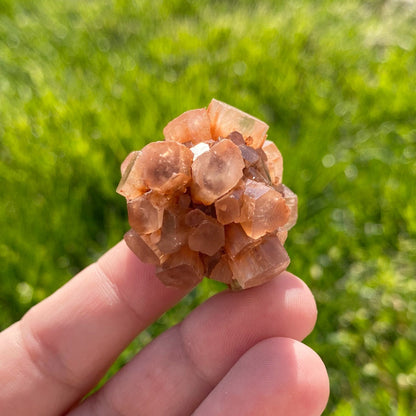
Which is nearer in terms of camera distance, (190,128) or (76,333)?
(190,128)

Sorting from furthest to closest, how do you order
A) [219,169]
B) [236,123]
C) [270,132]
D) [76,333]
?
[270,132]
[76,333]
[236,123]
[219,169]

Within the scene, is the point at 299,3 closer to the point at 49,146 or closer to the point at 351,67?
the point at 351,67

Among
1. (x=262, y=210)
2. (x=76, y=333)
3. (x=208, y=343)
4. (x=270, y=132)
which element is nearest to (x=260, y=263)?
(x=262, y=210)

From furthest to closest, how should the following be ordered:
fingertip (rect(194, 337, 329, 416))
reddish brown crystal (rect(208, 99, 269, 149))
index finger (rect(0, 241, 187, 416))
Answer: index finger (rect(0, 241, 187, 416)), reddish brown crystal (rect(208, 99, 269, 149)), fingertip (rect(194, 337, 329, 416))

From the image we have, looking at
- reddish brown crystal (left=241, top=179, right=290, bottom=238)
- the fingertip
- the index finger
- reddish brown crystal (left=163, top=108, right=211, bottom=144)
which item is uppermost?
reddish brown crystal (left=163, top=108, right=211, bottom=144)

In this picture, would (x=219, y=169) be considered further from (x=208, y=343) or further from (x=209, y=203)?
(x=208, y=343)

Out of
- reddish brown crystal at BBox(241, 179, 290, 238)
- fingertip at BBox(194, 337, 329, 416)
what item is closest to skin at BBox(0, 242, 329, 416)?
fingertip at BBox(194, 337, 329, 416)

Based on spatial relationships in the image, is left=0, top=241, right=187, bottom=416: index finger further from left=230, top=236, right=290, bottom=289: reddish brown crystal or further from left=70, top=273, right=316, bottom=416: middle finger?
left=230, top=236, right=290, bottom=289: reddish brown crystal

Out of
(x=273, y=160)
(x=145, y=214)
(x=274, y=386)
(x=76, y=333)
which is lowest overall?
(x=274, y=386)
